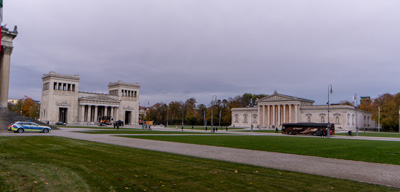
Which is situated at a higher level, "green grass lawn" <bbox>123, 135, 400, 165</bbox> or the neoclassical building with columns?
the neoclassical building with columns

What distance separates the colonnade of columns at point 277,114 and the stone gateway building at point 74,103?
179 feet

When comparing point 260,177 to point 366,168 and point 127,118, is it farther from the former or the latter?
point 127,118

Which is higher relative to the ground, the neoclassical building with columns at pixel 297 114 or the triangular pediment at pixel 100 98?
the triangular pediment at pixel 100 98

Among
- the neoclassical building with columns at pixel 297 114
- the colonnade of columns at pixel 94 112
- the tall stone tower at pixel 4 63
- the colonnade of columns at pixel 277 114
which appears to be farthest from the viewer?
the colonnade of columns at pixel 94 112

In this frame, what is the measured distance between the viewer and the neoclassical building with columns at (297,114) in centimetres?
9731

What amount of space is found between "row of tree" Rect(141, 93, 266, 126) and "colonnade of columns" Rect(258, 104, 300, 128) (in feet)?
60.2

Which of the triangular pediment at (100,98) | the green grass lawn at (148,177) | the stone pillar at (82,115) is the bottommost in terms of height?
the green grass lawn at (148,177)

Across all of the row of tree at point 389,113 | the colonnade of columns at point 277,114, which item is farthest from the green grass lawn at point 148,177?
the colonnade of columns at point 277,114

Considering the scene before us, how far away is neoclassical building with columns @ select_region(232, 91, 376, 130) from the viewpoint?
97312 millimetres

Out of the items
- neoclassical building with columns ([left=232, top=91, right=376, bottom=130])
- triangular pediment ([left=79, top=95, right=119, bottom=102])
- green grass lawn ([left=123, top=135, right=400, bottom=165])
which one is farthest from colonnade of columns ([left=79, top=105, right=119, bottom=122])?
green grass lawn ([left=123, top=135, right=400, bottom=165])

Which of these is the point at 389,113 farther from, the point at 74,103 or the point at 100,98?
the point at 74,103

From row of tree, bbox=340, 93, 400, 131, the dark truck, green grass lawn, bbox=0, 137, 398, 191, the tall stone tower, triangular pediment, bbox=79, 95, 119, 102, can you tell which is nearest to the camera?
green grass lawn, bbox=0, 137, 398, 191

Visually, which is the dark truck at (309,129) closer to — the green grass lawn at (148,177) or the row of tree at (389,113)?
the row of tree at (389,113)

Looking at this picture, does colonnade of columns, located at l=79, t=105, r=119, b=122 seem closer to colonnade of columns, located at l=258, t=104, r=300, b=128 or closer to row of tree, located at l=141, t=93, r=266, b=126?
row of tree, located at l=141, t=93, r=266, b=126
